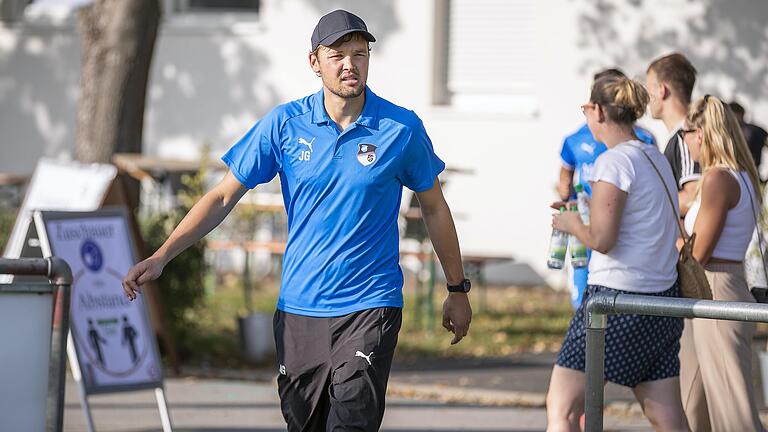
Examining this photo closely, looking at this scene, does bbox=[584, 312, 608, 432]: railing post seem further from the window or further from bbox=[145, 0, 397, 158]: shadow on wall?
bbox=[145, 0, 397, 158]: shadow on wall

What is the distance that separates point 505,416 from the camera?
8664 millimetres

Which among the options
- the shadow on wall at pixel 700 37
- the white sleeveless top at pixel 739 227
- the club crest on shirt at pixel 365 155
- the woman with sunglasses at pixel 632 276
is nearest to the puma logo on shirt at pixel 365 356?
the club crest on shirt at pixel 365 155

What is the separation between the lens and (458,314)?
17.5 feet

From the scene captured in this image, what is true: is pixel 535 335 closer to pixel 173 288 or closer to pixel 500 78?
pixel 173 288

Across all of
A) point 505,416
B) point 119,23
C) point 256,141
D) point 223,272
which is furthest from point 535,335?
point 256,141

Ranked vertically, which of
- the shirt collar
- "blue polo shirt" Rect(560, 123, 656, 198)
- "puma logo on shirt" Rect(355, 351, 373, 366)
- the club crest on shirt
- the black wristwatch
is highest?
the shirt collar

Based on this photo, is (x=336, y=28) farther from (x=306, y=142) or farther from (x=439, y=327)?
(x=439, y=327)

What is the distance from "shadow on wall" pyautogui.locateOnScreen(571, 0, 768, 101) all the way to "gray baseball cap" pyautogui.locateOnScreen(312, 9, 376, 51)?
1001 cm

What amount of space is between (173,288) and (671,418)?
16.8 ft

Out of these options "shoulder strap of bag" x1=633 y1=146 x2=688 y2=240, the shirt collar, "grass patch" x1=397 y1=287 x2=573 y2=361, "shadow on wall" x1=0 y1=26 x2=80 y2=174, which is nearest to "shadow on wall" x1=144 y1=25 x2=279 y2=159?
"shadow on wall" x1=0 y1=26 x2=80 y2=174

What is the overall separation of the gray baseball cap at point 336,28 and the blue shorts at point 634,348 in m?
1.53

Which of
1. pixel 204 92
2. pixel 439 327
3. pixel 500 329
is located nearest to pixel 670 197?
pixel 439 327

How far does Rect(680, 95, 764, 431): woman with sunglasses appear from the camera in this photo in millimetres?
6191

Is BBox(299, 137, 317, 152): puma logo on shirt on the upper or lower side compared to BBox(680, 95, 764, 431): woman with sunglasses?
upper
